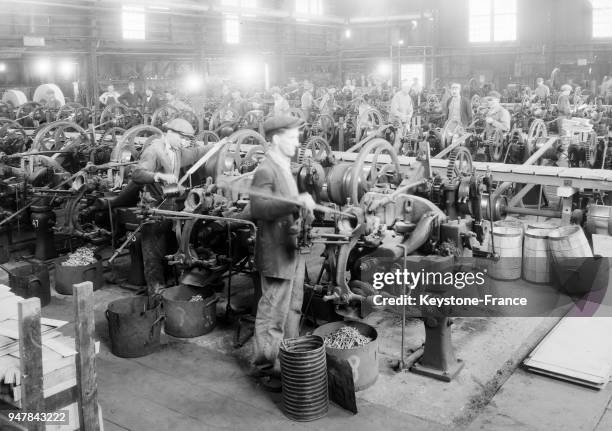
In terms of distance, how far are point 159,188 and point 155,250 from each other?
55 cm

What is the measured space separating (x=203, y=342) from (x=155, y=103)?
10168mm

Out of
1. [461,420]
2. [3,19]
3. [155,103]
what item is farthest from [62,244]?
[3,19]

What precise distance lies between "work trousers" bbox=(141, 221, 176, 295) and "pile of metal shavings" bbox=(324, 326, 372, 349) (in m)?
2.06

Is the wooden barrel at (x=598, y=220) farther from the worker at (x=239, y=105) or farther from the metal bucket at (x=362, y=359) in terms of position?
the worker at (x=239, y=105)

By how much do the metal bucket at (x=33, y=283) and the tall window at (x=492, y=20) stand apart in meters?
20.7

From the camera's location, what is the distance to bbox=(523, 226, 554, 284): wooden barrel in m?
5.70

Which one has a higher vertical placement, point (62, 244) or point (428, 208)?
point (428, 208)

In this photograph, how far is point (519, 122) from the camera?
39.7 feet

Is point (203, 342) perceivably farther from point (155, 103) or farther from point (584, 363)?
point (155, 103)

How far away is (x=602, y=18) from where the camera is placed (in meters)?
21.0

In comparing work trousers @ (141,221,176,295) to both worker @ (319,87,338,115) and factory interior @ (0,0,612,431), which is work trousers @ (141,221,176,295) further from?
worker @ (319,87,338,115)

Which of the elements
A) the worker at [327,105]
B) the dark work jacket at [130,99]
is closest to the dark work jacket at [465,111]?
the worker at [327,105]

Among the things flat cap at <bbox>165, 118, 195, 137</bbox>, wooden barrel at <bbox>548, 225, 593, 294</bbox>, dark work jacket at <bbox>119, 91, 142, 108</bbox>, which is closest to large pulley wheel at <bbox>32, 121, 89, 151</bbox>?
flat cap at <bbox>165, 118, 195, 137</bbox>

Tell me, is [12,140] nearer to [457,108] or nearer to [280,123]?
[280,123]
